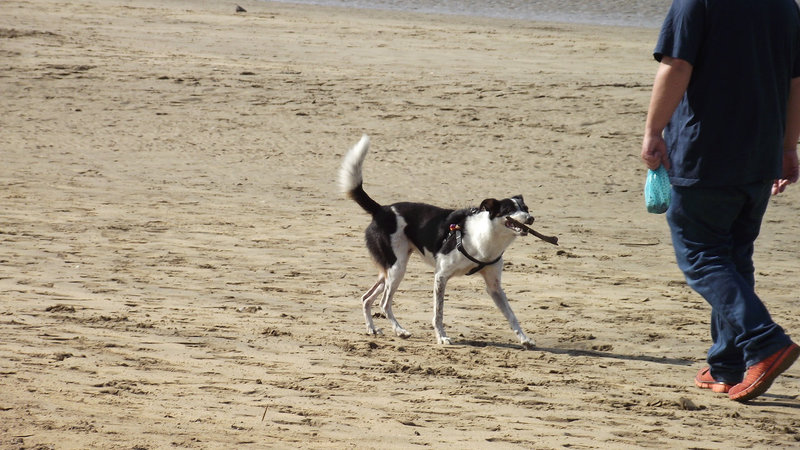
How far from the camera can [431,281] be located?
7.76 meters

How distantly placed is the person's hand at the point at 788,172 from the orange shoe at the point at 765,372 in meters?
0.78

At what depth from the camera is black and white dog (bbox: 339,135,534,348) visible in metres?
6.26

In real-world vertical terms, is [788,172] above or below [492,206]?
above

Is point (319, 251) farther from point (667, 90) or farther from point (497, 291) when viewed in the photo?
point (667, 90)

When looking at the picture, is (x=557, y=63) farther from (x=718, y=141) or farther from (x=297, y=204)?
(x=718, y=141)

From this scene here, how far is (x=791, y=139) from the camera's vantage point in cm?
486

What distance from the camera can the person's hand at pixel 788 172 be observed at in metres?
4.90

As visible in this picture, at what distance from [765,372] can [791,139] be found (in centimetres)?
110

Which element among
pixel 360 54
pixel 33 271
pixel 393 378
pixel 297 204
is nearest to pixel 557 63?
pixel 360 54

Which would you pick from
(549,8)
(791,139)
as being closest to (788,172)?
(791,139)

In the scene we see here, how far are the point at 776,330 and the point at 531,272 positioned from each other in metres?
3.45

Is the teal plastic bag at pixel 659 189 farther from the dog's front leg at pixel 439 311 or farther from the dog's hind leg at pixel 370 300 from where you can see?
the dog's hind leg at pixel 370 300

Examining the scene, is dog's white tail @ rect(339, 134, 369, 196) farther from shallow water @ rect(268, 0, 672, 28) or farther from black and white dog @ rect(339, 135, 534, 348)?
shallow water @ rect(268, 0, 672, 28)

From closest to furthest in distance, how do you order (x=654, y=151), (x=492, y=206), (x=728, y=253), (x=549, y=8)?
(x=654, y=151) → (x=728, y=253) → (x=492, y=206) → (x=549, y=8)
